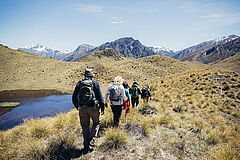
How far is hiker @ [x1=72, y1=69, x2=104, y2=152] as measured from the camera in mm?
6996

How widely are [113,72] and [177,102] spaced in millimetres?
46200

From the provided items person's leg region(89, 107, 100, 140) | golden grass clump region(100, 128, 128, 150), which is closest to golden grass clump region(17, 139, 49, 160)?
person's leg region(89, 107, 100, 140)

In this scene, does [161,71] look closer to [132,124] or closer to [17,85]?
[17,85]

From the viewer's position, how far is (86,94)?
22.8 feet

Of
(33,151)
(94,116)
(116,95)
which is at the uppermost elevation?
(116,95)

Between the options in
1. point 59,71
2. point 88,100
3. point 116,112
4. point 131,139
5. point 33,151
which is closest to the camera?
point 88,100

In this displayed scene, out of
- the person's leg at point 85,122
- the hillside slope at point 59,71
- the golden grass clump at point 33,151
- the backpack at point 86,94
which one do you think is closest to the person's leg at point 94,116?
the person's leg at point 85,122

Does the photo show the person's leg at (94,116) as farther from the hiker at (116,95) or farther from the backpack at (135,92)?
the backpack at (135,92)

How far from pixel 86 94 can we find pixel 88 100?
0.18m

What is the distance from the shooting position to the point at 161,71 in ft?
250

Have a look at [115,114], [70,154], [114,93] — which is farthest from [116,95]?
[70,154]

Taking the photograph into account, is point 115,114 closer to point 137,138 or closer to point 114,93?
point 114,93

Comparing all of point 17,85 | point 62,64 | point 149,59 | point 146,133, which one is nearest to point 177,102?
point 146,133

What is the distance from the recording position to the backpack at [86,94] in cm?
695
